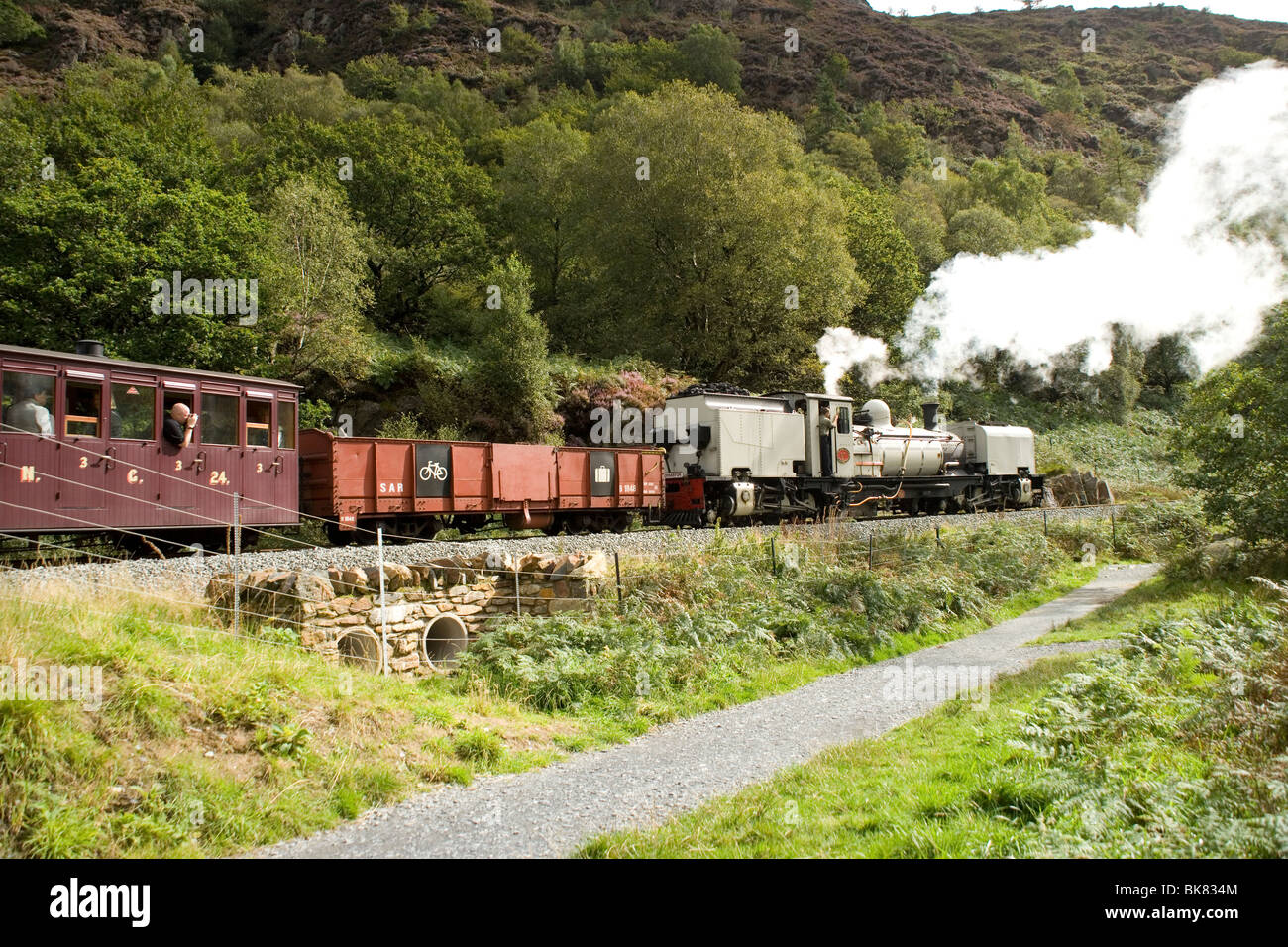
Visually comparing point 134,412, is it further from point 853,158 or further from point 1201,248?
point 853,158

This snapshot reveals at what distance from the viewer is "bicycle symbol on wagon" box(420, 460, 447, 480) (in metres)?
18.5

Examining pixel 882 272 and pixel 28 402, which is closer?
pixel 28 402

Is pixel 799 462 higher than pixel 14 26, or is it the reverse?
pixel 14 26

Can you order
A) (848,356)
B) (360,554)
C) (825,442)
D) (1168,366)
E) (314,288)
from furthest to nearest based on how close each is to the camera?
1. (1168,366)
2. (848,356)
3. (314,288)
4. (825,442)
5. (360,554)

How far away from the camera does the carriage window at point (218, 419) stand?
15.2 meters

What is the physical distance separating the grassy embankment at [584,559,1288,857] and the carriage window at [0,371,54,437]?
1171 centimetres

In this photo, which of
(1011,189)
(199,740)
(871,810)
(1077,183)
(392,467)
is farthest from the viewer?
(1077,183)

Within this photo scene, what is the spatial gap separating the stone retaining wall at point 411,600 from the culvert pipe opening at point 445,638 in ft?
0.05

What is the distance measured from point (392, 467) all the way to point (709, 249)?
937 inches

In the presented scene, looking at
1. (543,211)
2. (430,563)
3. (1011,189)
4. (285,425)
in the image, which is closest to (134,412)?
(285,425)

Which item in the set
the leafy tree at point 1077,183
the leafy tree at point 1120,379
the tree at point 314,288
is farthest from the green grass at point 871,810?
the leafy tree at point 1077,183

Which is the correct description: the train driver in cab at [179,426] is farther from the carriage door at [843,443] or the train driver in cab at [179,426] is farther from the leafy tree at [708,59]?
the leafy tree at [708,59]

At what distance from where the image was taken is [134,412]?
14125mm
